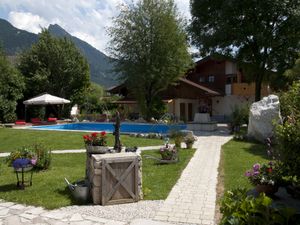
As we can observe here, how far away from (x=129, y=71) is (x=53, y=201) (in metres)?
24.1

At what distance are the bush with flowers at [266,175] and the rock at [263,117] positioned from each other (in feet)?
35.7

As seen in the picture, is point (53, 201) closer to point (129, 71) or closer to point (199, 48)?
point (199, 48)

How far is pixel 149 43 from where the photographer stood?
31.2m

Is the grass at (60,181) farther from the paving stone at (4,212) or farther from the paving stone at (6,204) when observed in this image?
the paving stone at (4,212)

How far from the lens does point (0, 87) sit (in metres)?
31.5

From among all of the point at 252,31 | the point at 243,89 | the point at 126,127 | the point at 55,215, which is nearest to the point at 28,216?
the point at 55,215

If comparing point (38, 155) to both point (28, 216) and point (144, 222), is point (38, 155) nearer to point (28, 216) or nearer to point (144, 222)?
point (28, 216)

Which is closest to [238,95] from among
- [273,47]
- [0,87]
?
[273,47]

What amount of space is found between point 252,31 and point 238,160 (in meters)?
13.8

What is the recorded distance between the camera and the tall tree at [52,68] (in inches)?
1467

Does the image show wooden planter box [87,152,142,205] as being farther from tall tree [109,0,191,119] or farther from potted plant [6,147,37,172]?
tall tree [109,0,191,119]

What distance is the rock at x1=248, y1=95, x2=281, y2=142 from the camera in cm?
1719

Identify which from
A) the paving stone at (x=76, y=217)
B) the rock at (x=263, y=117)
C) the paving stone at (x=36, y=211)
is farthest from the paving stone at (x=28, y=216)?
the rock at (x=263, y=117)

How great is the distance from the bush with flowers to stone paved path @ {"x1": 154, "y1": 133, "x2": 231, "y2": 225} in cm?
104
